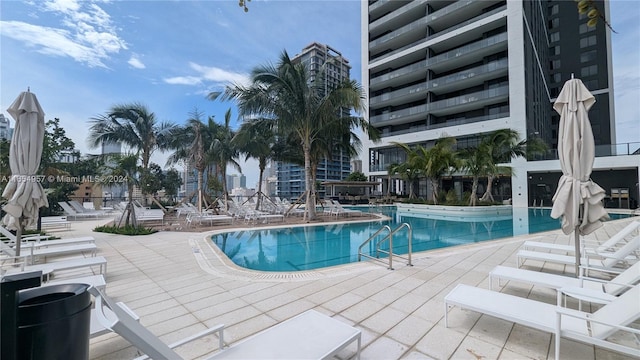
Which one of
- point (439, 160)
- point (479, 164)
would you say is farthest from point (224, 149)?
point (479, 164)

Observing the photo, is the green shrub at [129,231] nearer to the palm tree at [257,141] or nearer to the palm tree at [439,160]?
the palm tree at [257,141]

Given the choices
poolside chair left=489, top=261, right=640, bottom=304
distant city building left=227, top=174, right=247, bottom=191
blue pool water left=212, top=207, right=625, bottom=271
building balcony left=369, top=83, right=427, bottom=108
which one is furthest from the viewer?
building balcony left=369, top=83, right=427, bottom=108

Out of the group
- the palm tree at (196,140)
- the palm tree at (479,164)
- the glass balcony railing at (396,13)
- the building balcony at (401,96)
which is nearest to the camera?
the palm tree at (196,140)

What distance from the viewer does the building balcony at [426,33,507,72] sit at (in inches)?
960

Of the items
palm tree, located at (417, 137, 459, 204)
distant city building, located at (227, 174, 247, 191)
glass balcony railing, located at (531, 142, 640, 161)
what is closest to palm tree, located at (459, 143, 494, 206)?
palm tree, located at (417, 137, 459, 204)

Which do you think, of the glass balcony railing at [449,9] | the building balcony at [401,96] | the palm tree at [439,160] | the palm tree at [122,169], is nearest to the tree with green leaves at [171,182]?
the palm tree at [122,169]

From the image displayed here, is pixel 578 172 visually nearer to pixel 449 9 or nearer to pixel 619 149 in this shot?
pixel 619 149

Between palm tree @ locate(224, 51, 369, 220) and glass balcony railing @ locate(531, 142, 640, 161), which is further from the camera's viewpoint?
glass balcony railing @ locate(531, 142, 640, 161)

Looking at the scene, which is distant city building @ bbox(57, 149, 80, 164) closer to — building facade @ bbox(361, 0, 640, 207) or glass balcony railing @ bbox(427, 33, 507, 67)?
building facade @ bbox(361, 0, 640, 207)

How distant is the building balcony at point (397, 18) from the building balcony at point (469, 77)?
8.42 m

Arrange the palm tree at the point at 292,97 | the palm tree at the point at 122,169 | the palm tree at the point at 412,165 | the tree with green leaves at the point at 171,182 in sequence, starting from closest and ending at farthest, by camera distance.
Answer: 1. the palm tree at the point at 122,169
2. the palm tree at the point at 292,97
3. the palm tree at the point at 412,165
4. the tree with green leaves at the point at 171,182

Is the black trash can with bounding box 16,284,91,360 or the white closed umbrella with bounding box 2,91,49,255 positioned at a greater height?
the white closed umbrella with bounding box 2,91,49,255

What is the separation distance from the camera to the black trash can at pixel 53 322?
1.33m

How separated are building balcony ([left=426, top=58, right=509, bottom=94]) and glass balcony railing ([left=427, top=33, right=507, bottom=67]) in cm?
156
